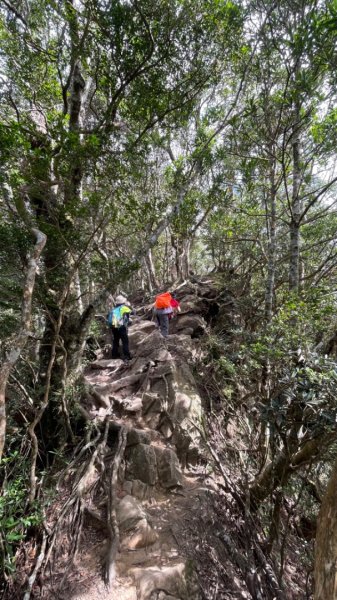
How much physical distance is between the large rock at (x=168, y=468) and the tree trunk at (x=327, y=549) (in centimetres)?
307

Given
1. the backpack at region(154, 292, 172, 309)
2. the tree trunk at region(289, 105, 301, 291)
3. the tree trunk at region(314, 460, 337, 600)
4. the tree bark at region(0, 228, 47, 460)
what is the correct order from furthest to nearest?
the backpack at region(154, 292, 172, 309) < the tree trunk at region(289, 105, 301, 291) < the tree bark at region(0, 228, 47, 460) < the tree trunk at region(314, 460, 337, 600)

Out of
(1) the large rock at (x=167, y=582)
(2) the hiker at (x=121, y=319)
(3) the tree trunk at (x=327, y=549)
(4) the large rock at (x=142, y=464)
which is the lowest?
(1) the large rock at (x=167, y=582)

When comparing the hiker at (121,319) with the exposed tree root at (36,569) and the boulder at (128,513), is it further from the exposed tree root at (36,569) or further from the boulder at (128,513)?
the exposed tree root at (36,569)

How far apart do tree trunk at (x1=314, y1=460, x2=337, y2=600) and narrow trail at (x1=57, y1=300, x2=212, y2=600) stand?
2.25 metres

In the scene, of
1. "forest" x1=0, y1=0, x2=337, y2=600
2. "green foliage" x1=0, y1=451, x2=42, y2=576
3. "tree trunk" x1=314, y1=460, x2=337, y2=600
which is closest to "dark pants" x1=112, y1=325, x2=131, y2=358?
"forest" x1=0, y1=0, x2=337, y2=600

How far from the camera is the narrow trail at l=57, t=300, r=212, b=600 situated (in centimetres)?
338

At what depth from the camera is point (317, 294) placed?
17.5 feet

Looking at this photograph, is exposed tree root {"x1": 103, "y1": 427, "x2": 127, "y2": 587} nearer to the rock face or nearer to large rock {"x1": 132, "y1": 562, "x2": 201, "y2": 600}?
the rock face

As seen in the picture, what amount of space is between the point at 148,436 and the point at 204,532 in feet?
5.62

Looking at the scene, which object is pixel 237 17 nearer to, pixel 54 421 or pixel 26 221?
pixel 26 221

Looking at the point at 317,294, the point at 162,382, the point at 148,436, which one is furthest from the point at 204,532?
the point at 317,294

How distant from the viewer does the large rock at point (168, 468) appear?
187 inches

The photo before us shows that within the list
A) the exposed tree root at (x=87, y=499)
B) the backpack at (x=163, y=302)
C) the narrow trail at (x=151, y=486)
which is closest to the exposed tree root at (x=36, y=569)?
the exposed tree root at (x=87, y=499)

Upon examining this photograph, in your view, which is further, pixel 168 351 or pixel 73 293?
pixel 168 351
